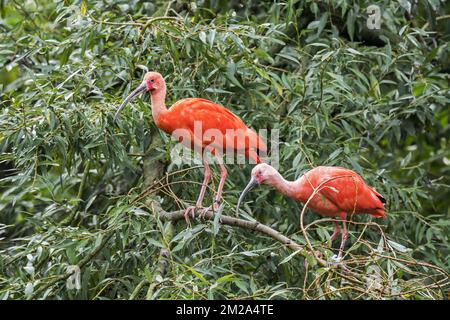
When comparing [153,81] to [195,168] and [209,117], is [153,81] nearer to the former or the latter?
[209,117]

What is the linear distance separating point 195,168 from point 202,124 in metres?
0.35

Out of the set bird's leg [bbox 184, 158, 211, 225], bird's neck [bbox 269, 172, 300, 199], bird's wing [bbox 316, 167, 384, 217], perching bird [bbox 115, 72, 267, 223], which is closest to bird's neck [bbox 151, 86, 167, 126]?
perching bird [bbox 115, 72, 267, 223]

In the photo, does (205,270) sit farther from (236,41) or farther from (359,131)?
(359,131)

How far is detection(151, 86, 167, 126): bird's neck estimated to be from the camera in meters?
6.85

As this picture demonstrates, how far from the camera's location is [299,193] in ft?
22.4

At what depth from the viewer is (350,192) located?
684cm

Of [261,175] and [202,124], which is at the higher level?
[202,124]

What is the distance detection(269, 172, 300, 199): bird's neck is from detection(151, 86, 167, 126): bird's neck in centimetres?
89

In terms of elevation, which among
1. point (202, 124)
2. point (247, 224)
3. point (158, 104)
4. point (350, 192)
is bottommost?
point (350, 192)

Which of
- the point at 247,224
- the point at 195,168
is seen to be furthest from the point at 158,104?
the point at 247,224

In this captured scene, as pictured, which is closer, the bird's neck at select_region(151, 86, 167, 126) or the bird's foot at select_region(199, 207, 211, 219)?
the bird's foot at select_region(199, 207, 211, 219)

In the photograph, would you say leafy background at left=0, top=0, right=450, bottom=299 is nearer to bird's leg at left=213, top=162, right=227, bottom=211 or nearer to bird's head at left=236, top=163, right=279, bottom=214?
bird's leg at left=213, top=162, right=227, bottom=211

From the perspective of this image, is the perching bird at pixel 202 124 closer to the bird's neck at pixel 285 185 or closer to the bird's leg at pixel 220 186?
the bird's leg at pixel 220 186
